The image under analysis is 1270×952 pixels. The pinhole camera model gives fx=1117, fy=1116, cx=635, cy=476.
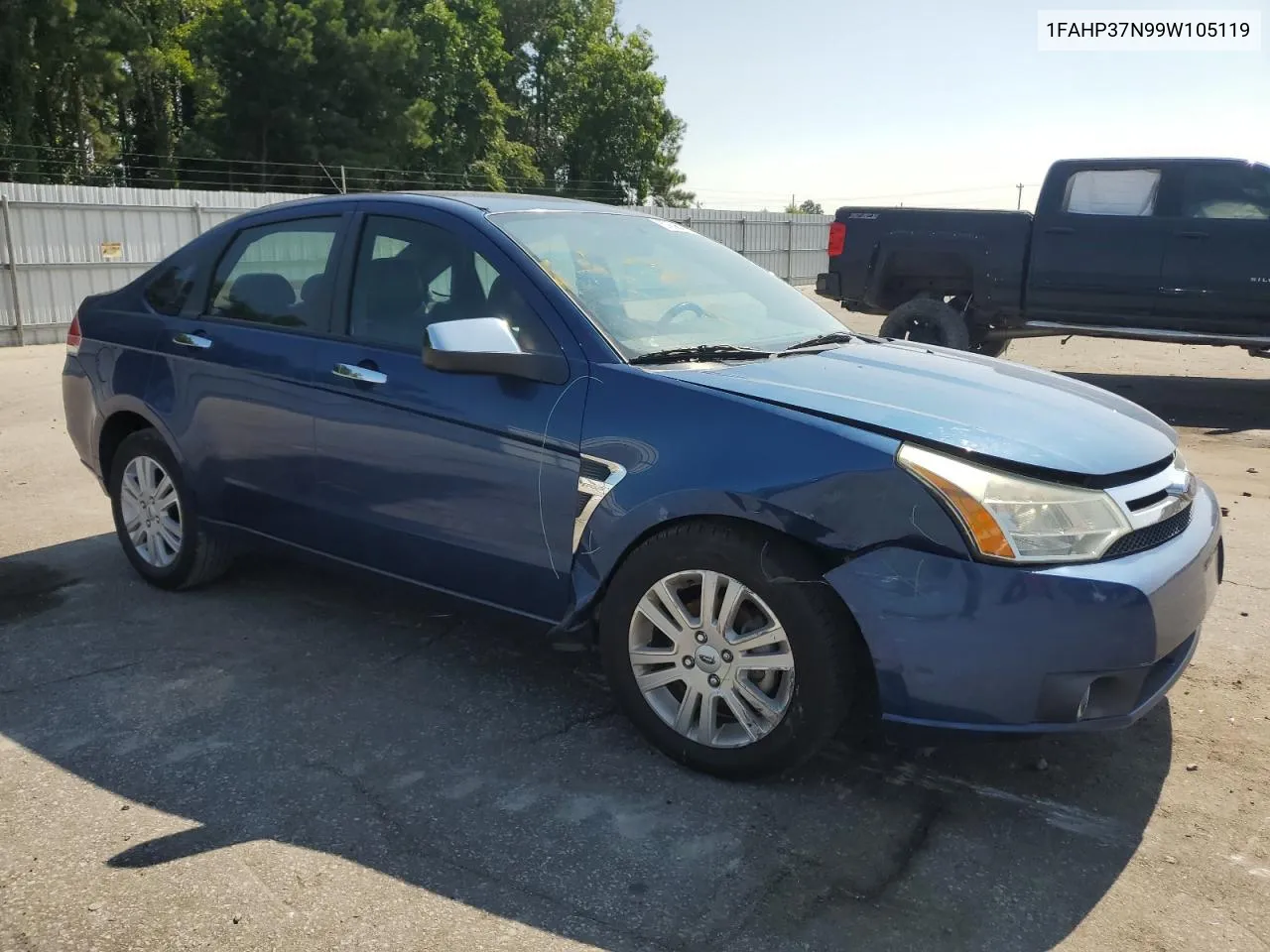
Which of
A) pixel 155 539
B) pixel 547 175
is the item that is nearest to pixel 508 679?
pixel 155 539

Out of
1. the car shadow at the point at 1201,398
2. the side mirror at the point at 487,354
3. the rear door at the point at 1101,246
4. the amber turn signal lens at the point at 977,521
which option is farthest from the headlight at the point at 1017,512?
the rear door at the point at 1101,246

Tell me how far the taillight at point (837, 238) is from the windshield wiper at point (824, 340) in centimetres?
741

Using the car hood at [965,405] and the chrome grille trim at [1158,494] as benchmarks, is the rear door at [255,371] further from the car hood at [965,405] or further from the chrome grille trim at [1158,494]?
the chrome grille trim at [1158,494]

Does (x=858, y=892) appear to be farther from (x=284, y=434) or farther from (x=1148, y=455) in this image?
(x=284, y=434)

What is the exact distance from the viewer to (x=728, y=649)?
3.15m

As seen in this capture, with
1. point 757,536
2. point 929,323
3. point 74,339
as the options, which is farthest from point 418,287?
point 929,323

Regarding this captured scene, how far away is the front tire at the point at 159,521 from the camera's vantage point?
4711 millimetres

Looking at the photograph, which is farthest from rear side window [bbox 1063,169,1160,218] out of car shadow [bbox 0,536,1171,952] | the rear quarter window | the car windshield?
the rear quarter window

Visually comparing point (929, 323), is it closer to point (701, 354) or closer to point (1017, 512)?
point (701, 354)

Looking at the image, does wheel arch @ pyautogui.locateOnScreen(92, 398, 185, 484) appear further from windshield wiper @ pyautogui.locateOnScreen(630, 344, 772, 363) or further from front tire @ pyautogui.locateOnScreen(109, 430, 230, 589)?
windshield wiper @ pyautogui.locateOnScreen(630, 344, 772, 363)

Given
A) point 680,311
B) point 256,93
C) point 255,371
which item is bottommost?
point 255,371

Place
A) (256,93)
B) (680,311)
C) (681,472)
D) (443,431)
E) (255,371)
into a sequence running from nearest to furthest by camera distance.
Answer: (681,472)
(443,431)
(680,311)
(255,371)
(256,93)

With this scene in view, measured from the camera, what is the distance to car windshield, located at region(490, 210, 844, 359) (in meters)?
3.65

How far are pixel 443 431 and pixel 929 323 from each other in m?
8.14
